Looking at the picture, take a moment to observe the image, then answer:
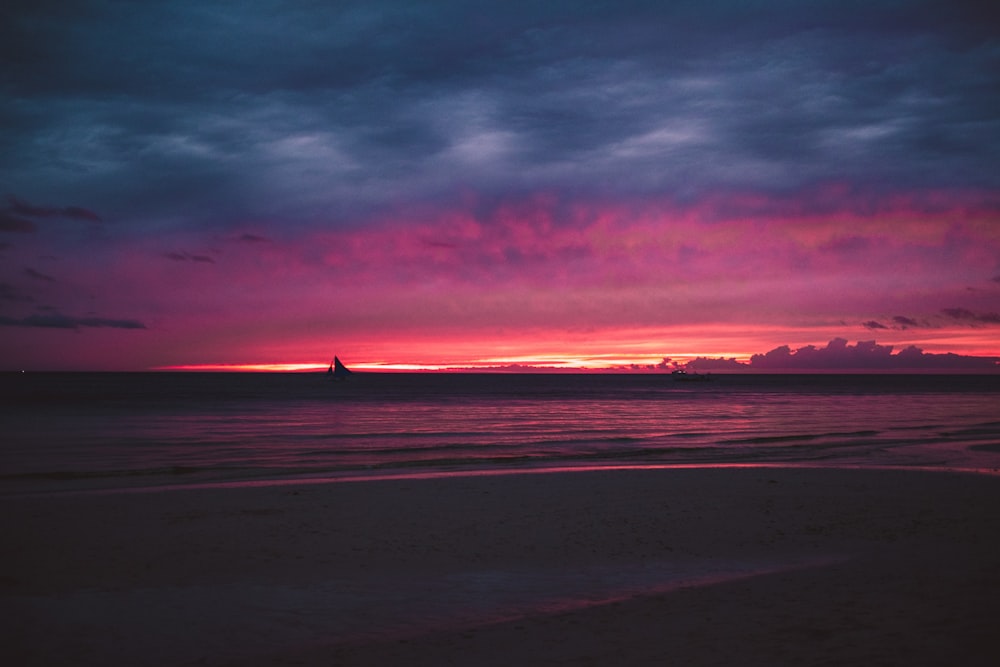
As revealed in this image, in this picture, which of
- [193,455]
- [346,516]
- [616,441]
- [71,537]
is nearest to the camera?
[71,537]

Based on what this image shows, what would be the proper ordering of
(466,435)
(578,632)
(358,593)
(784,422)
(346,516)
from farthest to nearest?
1. (784,422)
2. (466,435)
3. (346,516)
4. (358,593)
5. (578,632)

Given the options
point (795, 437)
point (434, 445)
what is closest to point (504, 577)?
point (434, 445)

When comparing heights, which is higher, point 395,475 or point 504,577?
point 504,577

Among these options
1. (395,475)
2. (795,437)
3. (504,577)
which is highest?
(504,577)

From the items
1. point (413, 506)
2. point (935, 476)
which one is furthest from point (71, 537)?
point (935, 476)

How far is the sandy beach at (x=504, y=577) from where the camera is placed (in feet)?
28.4

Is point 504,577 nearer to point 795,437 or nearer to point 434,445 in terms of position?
point 434,445

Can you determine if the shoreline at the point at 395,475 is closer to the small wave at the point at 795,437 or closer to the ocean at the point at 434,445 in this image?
the ocean at the point at 434,445

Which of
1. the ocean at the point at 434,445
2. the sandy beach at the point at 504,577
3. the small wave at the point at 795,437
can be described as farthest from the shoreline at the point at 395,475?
the small wave at the point at 795,437

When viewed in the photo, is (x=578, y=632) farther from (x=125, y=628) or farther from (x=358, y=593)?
(x=125, y=628)

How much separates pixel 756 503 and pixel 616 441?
68.7 ft

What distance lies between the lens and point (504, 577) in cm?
1209

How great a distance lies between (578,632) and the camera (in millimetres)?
9125

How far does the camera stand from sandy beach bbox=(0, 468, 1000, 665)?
28.4 ft
